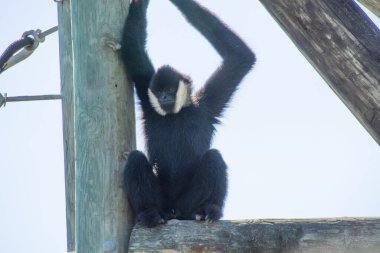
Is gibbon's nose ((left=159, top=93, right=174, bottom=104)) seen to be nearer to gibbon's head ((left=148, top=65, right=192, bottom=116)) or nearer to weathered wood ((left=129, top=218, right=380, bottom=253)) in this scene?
gibbon's head ((left=148, top=65, right=192, bottom=116))

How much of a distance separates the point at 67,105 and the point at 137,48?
1405mm

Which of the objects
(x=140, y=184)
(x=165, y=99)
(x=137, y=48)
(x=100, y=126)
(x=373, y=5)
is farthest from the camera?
(x=165, y=99)

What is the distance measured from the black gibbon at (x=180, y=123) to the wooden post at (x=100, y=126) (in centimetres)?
19

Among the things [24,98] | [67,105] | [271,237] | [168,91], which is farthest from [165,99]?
[271,237]

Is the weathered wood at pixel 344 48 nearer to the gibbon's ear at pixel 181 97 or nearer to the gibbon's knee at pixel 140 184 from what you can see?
the gibbon's knee at pixel 140 184

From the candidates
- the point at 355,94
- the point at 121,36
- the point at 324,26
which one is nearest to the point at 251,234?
the point at 355,94

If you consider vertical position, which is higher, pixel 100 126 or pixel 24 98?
pixel 24 98

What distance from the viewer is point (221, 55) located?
7293mm

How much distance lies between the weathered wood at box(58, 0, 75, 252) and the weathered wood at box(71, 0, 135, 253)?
4.29 ft

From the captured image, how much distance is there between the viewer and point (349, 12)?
4.78 metres

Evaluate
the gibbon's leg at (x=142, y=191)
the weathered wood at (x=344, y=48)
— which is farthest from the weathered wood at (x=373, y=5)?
the gibbon's leg at (x=142, y=191)

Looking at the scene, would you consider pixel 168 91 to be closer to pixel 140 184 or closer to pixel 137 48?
pixel 137 48

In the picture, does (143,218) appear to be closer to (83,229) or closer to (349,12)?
(83,229)

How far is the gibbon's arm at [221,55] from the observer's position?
23.2 feet
